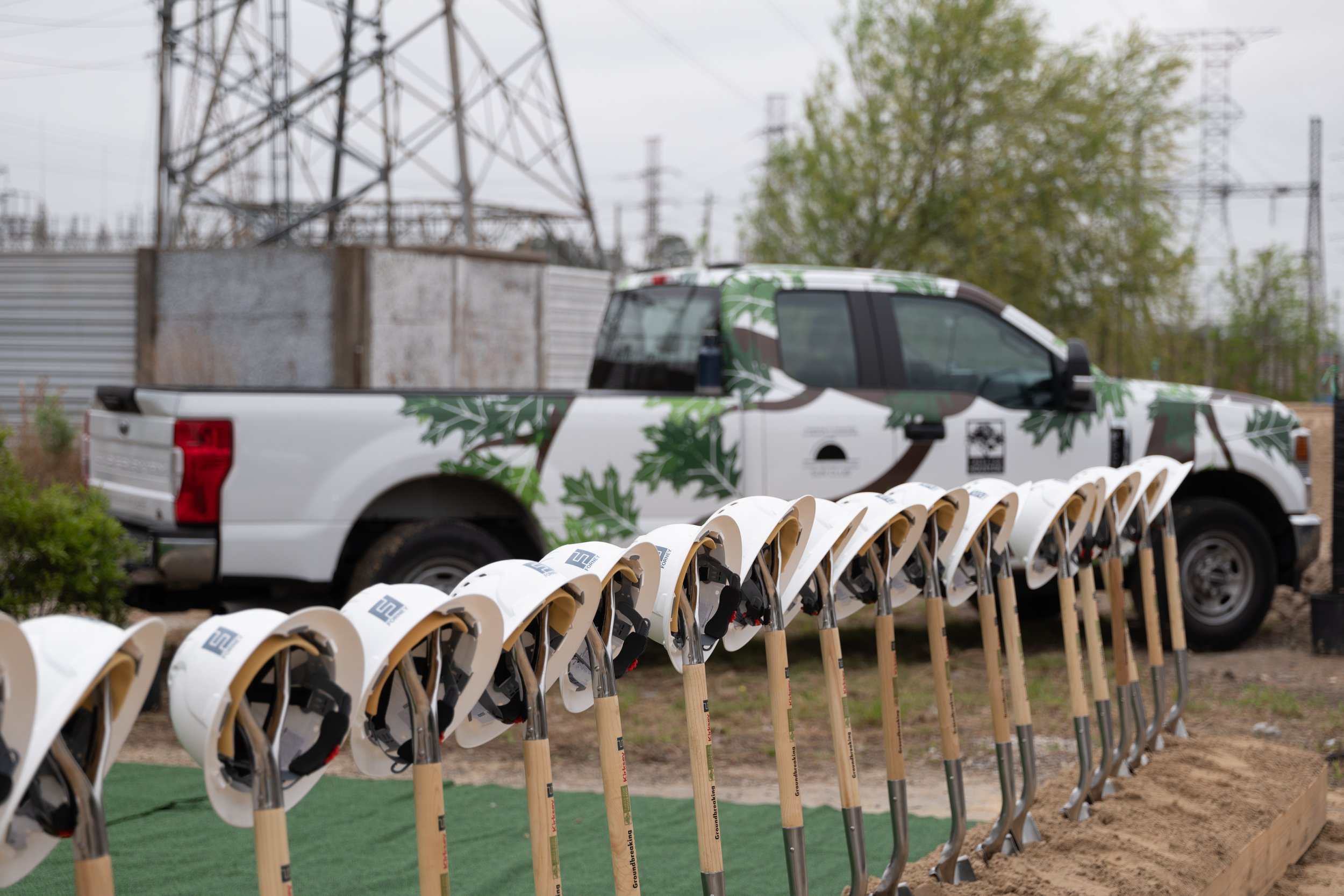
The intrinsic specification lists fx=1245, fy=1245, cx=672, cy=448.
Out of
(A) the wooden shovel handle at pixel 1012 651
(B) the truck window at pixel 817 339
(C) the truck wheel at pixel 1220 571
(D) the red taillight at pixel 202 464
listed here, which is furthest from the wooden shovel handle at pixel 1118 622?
(D) the red taillight at pixel 202 464

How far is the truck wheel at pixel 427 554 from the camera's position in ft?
19.1

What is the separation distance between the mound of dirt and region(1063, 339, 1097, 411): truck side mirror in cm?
280

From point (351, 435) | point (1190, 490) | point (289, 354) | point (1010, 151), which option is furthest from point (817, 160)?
point (351, 435)

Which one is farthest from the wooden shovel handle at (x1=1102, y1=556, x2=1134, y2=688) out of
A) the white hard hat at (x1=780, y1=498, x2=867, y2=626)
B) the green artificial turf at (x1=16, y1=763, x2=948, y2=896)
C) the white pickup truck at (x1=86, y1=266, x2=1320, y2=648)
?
the white pickup truck at (x1=86, y1=266, x2=1320, y2=648)

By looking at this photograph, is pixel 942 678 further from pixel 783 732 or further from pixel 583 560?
pixel 583 560

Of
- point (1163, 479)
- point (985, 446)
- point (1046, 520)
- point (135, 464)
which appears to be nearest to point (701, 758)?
point (1046, 520)

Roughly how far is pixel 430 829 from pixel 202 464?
157 inches

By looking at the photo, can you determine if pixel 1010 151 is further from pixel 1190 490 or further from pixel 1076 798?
pixel 1076 798

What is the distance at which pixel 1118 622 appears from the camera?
392 centimetres

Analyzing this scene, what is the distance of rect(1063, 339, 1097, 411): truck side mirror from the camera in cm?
666

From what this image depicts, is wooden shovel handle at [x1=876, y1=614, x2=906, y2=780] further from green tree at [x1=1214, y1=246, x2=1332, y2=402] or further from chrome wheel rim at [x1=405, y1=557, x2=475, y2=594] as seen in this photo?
green tree at [x1=1214, y1=246, x2=1332, y2=402]

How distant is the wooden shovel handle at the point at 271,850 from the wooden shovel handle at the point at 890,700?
1.50 m

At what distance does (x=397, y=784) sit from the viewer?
16.2ft

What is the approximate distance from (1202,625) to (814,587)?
5.37 metres
